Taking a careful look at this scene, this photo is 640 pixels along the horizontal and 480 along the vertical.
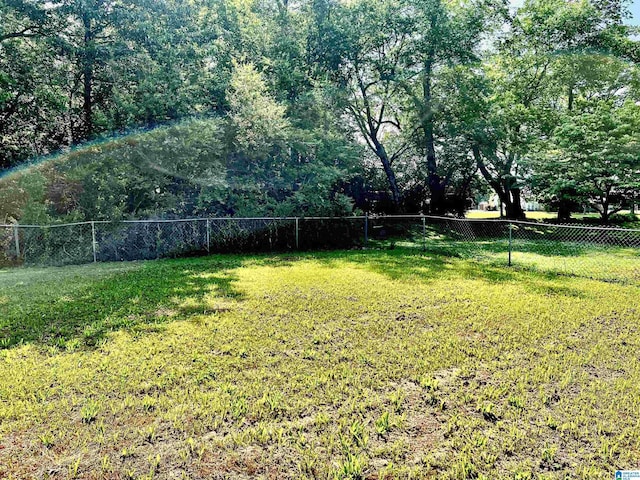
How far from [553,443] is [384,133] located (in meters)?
18.6

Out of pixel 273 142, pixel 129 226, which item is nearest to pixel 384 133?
pixel 273 142

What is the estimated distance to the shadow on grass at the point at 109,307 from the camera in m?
3.77

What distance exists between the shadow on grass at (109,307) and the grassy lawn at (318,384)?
33mm

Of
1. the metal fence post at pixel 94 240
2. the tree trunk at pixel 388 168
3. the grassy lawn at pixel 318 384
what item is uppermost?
the tree trunk at pixel 388 168

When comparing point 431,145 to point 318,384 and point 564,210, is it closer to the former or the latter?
point 564,210

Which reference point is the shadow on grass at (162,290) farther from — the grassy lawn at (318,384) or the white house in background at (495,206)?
the white house in background at (495,206)

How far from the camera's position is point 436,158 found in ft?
61.1

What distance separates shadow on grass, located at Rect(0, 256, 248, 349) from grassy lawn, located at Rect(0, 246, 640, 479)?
0.11 feet

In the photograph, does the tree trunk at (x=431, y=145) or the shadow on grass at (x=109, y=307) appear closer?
the shadow on grass at (x=109, y=307)

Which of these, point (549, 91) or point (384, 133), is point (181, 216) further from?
point (549, 91)

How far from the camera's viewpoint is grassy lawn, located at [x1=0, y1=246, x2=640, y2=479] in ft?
6.54

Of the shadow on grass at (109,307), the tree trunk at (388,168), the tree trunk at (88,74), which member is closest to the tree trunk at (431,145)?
the tree trunk at (388,168)

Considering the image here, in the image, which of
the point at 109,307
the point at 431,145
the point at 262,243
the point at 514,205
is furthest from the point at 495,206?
the point at 109,307

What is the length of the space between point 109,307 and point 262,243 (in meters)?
5.67
